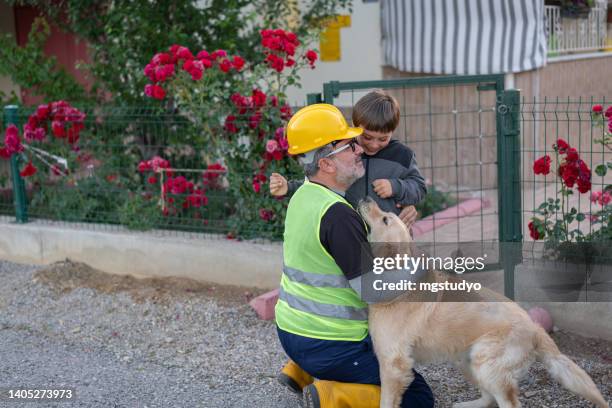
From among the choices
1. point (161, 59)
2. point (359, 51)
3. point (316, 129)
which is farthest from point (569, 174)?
point (359, 51)

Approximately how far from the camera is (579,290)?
5.54 m

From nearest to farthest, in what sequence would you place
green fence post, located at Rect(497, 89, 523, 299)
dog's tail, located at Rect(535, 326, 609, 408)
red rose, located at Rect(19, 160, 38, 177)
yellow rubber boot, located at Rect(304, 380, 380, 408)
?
dog's tail, located at Rect(535, 326, 609, 408), yellow rubber boot, located at Rect(304, 380, 380, 408), green fence post, located at Rect(497, 89, 523, 299), red rose, located at Rect(19, 160, 38, 177)

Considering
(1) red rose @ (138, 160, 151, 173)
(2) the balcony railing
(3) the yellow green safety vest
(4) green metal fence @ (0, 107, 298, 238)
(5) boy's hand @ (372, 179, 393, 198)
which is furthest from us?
(2) the balcony railing

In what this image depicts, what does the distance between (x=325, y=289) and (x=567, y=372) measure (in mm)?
1174

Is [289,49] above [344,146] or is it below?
above

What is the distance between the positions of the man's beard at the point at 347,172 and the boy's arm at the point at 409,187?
0.33 meters

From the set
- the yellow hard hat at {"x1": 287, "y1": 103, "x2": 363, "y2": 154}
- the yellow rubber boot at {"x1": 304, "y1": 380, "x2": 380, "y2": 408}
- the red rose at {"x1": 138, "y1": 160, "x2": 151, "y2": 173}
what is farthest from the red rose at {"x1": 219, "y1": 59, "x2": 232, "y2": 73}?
the yellow rubber boot at {"x1": 304, "y1": 380, "x2": 380, "y2": 408}

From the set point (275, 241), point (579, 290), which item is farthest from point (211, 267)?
point (579, 290)

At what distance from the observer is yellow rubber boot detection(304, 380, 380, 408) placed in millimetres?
3969

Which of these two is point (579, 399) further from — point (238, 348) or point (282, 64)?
point (282, 64)

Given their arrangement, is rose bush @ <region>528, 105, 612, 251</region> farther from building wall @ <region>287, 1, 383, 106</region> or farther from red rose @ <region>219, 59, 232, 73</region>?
building wall @ <region>287, 1, 383, 106</region>

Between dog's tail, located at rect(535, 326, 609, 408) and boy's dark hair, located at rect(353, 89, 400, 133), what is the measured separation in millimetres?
1308

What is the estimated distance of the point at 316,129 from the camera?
12.9 feet

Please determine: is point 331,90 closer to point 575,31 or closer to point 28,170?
point 28,170
